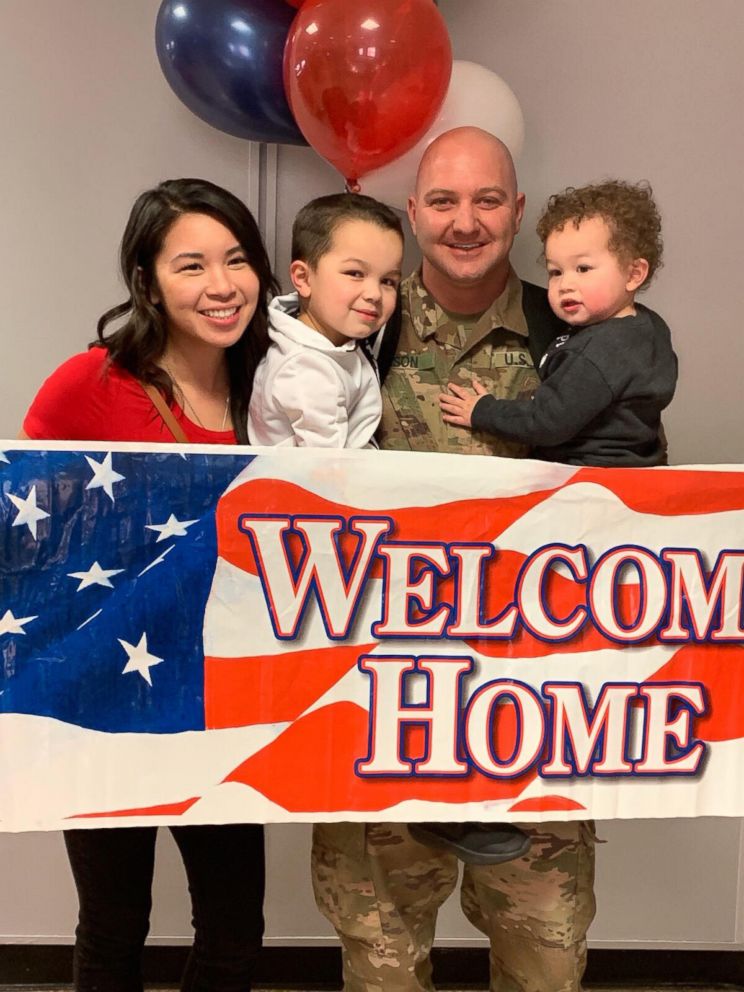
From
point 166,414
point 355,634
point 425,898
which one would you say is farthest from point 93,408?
point 425,898

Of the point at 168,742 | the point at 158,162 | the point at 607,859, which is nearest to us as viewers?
the point at 168,742

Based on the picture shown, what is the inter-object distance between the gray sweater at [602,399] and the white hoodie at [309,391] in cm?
20

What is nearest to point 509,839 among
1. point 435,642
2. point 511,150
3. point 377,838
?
point 377,838

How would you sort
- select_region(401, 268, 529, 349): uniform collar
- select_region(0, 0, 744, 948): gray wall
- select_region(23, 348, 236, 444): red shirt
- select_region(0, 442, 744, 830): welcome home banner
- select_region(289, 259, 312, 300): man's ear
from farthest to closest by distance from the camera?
select_region(0, 0, 744, 948): gray wall < select_region(401, 268, 529, 349): uniform collar < select_region(289, 259, 312, 300): man's ear < select_region(23, 348, 236, 444): red shirt < select_region(0, 442, 744, 830): welcome home banner

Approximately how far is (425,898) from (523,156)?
147 centimetres

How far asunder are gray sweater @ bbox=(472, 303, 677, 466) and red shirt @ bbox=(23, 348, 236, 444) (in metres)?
0.54

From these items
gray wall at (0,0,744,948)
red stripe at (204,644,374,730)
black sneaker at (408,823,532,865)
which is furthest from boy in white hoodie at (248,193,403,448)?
black sneaker at (408,823,532,865)

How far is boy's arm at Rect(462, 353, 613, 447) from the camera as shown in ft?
4.35

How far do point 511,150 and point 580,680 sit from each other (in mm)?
992

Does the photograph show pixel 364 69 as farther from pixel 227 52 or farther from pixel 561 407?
pixel 561 407

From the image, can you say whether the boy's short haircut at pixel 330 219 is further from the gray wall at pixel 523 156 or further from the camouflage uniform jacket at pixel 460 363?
the gray wall at pixel 523 156

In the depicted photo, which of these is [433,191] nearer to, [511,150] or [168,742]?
[511,150]

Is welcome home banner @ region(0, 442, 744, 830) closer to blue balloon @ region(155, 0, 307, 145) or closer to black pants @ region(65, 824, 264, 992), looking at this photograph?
black pants @ region(65, 824, 264, 992)

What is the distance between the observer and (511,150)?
64.3 inches
